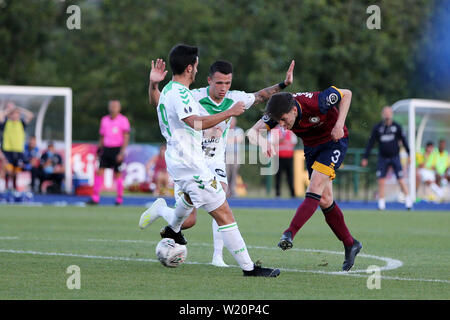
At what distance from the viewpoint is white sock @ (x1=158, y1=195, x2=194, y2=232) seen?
8.10 m

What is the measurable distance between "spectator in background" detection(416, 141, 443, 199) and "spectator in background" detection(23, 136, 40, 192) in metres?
11.5

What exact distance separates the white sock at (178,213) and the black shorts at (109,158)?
37.8 ft

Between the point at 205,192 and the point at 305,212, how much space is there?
1.17 metres

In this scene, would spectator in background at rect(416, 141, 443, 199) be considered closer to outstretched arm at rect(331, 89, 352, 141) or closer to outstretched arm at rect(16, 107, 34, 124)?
outstretched arm at rect(16, 107, 34, 124)

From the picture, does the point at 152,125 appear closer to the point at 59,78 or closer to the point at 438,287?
the point at 59,78

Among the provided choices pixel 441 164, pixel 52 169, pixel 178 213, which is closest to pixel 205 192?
pixel 178 213

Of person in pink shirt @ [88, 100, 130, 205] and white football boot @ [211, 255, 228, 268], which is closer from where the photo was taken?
white football boot @ [211, 255, 228, 268]

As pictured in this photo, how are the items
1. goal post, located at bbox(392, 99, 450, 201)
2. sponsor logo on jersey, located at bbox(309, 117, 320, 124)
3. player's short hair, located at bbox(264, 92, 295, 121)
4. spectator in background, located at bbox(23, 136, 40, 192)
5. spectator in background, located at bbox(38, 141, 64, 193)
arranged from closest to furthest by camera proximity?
player's short hair, located at bbox(264, 92, 295, 121)
sponsor logo on jersey, located at bbox(309, 117, 320, 124)
spectator in background, located at bbox(38, 141, 64, 193)
spectator in background, located at bbox(23, 136, 40, 192)
goal post, located at bbox(392, 99, 450, 201)

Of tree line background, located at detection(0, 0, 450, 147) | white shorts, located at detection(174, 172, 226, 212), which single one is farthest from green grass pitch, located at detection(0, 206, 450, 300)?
Result: tree line background, located at detection(0, 0, 450, 147)

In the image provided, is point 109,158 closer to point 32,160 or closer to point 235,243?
point 32,160

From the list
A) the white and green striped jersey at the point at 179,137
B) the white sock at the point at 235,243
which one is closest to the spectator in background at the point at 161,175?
the white and green striped jersey at the point at 179,137

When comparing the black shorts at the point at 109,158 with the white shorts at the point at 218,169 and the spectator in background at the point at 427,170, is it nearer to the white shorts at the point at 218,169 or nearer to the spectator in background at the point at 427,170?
the spectator in background at the point at 427,170
